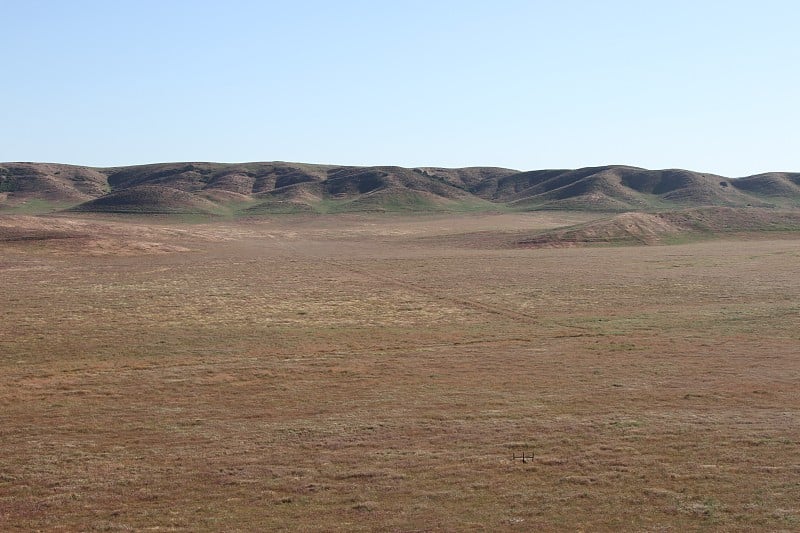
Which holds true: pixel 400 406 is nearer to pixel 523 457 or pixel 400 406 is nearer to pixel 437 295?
pixel 523 457

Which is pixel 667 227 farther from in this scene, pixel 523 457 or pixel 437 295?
pixel 523 457

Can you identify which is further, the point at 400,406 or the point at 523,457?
the point at 400,406

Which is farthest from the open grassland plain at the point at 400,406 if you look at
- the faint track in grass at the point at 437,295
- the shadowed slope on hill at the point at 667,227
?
the shadowed slope on hill at the point at 667,227

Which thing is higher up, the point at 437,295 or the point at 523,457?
the point at 437,295

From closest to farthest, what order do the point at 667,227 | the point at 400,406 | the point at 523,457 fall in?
the point at 523,457
the point at 400,406
the point at 667,227

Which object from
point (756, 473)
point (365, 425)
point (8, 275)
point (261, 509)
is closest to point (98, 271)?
point (8, 275)

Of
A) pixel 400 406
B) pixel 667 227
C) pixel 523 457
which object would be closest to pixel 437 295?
pixel 400 406

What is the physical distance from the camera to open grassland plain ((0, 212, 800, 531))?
1570 centimetres

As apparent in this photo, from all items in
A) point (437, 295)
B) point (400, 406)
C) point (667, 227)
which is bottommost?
point (400, 406)

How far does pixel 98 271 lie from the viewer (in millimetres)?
63812

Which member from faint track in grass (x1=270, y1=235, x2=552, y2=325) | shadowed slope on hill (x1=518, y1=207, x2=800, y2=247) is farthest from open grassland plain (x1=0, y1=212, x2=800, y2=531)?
shadowed slope on hill (x1=518, y1=207, x2=800, y2=247)

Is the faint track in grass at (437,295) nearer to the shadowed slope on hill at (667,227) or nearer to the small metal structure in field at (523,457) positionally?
the small metal structure in field at (523,457)

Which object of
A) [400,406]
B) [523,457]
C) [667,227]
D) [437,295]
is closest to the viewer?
[523,457]

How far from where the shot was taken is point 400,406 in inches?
909
